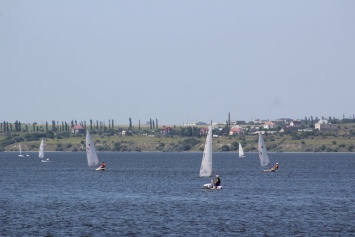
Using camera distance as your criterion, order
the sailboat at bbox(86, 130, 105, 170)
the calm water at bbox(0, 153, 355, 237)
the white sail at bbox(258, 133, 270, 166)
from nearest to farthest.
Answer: the calm water at bbox(0, 153, 355, 237), the sailboat at bbox(86, 130, 105, 170), the white sail at bbox(258, 133, 270, 166)

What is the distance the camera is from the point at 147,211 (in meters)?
77.9

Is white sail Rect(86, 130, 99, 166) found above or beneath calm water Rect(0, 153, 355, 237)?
above

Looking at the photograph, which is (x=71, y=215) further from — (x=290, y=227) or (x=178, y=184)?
(x=178, y=184)

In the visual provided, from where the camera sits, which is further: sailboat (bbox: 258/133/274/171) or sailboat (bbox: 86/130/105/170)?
sailboat (bbox: 258/133/274/171)

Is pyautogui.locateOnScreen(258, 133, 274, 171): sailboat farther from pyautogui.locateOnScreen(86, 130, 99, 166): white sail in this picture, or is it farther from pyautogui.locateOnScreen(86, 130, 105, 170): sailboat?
pyautogui.locateOnScreen(86, 130, 99, 166): white sail

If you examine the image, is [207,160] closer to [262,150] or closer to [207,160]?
[207,160]

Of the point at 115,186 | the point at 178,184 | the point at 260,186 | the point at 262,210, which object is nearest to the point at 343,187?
the point at 260,186

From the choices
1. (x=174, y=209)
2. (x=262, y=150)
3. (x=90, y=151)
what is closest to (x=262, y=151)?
(x=262, y=150)

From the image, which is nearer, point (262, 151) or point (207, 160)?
point (207, 160)

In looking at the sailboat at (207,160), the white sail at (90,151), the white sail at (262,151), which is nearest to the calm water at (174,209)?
the sailboat at (207,160)

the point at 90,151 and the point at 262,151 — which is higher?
the point at 90,151

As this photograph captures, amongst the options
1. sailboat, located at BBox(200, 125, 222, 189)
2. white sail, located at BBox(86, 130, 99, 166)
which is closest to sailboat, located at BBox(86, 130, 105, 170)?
white sail, located at BBox(86, 130, 99, 166)

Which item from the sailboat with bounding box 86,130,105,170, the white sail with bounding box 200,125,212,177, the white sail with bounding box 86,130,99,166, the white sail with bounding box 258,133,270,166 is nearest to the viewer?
the white sail with bounding box 200,125,212,177

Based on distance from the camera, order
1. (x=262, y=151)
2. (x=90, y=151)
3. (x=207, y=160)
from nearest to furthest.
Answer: (x=207, y=160), (x=262, y=151), (x=90, y=151)
